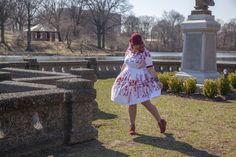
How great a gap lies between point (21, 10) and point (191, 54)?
62681 mm

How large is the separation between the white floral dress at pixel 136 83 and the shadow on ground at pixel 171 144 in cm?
69

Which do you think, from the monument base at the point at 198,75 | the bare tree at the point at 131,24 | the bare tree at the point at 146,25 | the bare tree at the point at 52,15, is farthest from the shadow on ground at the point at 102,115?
the bare tree at the point at 146,25

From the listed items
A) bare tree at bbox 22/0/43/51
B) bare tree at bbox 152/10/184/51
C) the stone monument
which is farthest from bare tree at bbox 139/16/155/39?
the stone monument

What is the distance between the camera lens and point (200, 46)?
1478 centimetres

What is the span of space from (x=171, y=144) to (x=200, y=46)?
26.9 feet

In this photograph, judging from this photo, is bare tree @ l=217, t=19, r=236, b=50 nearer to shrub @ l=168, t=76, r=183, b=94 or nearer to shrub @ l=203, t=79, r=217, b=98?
shrub @ l=168, t=76, r=183, b=94

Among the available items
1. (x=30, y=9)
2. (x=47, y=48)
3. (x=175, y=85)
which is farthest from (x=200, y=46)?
(x=30, y=9)

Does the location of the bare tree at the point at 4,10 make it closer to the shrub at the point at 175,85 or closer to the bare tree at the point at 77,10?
the bare tree at the point at 77,10

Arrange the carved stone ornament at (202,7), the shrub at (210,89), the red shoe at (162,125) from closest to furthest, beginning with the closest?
the red shoe at (162,125), the shrub at (210,89), the carved stone ornament at (202,7)

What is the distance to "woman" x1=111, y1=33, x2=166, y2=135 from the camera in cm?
768

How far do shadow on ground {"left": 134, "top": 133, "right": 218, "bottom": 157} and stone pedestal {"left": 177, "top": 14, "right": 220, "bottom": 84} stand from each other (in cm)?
746

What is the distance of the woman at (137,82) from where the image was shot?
7.68m

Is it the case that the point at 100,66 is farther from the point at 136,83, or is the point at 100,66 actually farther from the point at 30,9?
the point at 30,9

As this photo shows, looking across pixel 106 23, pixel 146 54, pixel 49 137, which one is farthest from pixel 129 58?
pixel 106 23
